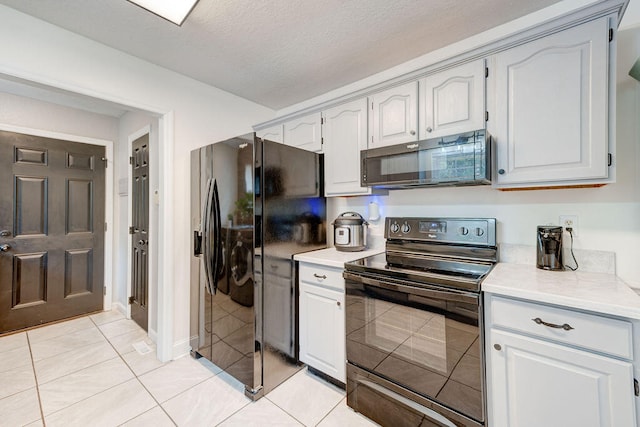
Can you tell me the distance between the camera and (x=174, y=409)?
5.63 ft

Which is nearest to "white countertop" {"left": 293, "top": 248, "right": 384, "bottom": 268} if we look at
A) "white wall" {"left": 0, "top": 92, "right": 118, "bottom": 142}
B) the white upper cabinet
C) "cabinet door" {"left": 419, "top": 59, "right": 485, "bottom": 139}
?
"cabinet door" {"left": 419, "top": 59, "right": 485, "bottom": 139}

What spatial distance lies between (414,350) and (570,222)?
117 centimetres

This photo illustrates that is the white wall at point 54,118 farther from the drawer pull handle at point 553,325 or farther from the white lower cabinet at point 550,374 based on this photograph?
the drawer pull handle at point 553,325

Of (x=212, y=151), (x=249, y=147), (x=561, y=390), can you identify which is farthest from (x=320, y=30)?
(x=561, y=390)

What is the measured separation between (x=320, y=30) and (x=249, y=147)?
3.01 ft

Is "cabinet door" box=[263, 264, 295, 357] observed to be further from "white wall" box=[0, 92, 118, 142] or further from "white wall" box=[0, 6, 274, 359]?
"white wall" box=[0, 92, 118, 142]

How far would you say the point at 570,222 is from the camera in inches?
61.5

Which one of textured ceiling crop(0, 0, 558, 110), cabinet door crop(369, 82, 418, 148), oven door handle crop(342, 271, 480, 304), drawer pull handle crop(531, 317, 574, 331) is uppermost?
textured ceiling crop(0, 0, 558, 110)

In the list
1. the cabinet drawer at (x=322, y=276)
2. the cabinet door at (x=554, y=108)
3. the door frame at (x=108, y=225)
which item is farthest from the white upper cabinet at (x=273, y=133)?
the door frame at (x=108, y=225)

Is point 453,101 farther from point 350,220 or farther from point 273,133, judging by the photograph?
point 273,133

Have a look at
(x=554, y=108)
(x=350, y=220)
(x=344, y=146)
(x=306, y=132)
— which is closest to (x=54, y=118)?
(x=306, y=132)

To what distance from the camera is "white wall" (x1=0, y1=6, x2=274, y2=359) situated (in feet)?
5.42

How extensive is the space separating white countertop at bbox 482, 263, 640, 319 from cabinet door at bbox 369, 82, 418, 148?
1.03 metres

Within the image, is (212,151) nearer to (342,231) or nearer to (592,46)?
(342,231)
